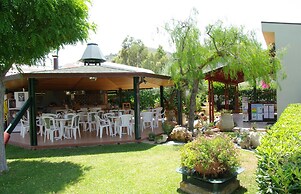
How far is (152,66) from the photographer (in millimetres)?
36906

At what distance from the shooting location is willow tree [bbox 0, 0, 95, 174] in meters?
5.64

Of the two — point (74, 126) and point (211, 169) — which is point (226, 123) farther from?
point (211, 169)

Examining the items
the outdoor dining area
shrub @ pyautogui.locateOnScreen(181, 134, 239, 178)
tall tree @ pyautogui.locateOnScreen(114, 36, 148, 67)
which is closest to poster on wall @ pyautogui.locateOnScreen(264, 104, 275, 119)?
the outdoor dining area

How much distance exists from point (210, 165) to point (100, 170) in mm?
3125

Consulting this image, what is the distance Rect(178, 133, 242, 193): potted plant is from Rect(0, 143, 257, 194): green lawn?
17.7 inches

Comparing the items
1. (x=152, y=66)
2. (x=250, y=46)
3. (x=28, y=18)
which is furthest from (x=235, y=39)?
(x=152, y=66)

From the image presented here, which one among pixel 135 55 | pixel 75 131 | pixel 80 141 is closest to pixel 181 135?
pixel 80 141

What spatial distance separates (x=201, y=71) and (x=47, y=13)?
645 cm

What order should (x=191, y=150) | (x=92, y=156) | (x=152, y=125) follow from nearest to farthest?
(x=191, y=150)
(x=92, y=156)
(x=152, y=125)

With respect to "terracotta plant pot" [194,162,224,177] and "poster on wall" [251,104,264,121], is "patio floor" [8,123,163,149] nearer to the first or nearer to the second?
"terracotta plant pot" [194,162,224,177]

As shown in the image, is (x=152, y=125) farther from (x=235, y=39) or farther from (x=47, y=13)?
(x=47, y=13)

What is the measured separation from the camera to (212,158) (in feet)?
14.7

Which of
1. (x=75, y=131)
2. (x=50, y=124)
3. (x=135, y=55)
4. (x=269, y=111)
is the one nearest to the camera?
(x=50, y=124)

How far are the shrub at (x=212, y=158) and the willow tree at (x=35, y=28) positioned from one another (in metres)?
4.09
